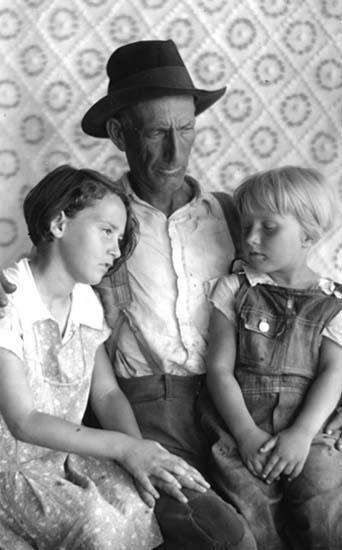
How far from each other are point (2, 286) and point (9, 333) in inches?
3.6

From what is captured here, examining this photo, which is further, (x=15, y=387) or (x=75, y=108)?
(x=75, y=108)

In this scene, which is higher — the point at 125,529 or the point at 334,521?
the point at 125,529

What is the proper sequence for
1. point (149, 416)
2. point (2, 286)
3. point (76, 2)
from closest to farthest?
point (2, 286), point (149, 416), point (76, 2)

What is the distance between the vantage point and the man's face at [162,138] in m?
1.83

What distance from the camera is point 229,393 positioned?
175 centimetres

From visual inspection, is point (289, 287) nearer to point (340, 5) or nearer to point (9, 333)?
point (9, 333)

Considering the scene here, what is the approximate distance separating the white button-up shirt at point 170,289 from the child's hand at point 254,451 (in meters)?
0.22

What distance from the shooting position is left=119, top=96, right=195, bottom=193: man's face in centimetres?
183

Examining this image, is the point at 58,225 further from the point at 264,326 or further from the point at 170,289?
the point at 264,326

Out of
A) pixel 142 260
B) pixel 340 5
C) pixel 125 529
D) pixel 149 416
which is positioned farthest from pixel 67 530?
pixel 340 5

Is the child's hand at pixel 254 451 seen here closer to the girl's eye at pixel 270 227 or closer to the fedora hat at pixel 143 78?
the girl's eye at pixel 270 227

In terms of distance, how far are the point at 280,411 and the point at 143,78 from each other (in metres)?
A: 0.74

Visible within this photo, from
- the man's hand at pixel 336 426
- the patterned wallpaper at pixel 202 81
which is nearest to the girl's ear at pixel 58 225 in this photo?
the patterned wallpaper at pixel 202 81

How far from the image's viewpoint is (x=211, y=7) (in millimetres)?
2219
